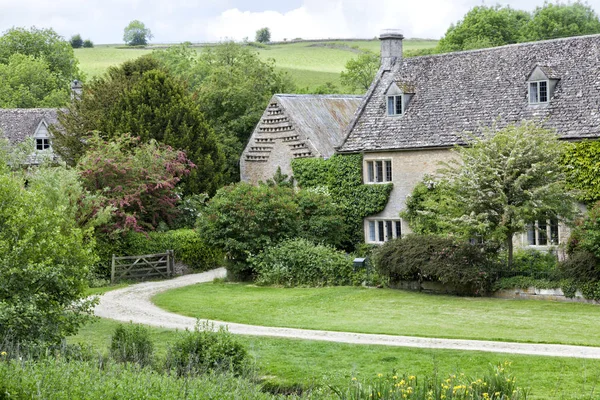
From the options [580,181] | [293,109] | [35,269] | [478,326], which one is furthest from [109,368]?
[293,109]

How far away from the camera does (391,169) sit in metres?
43.5

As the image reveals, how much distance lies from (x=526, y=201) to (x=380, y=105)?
1399 centimetres

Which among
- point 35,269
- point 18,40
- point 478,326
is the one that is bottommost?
point 478,326

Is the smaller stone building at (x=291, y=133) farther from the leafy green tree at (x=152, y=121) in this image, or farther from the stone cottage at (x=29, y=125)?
the stone cottage at (x=29, y=125)

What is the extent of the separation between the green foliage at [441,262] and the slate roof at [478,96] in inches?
219

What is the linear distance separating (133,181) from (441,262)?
658 inches

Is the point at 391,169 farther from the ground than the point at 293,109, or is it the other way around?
the point at 293,109

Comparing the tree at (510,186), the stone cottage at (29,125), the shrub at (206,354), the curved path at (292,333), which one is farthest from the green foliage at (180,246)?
the stone cottage at (29,125)

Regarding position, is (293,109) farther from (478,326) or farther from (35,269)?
(35,269)

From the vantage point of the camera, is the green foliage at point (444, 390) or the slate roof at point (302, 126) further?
the slate roof at point (302, 126)

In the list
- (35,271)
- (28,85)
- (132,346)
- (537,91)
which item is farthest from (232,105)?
(132,346)

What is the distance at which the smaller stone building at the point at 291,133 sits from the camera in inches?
1901

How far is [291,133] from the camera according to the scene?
4884 centimetres

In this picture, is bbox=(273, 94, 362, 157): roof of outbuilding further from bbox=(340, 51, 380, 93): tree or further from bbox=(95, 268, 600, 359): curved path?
bbox=(340, 51, 380, 93): tree
